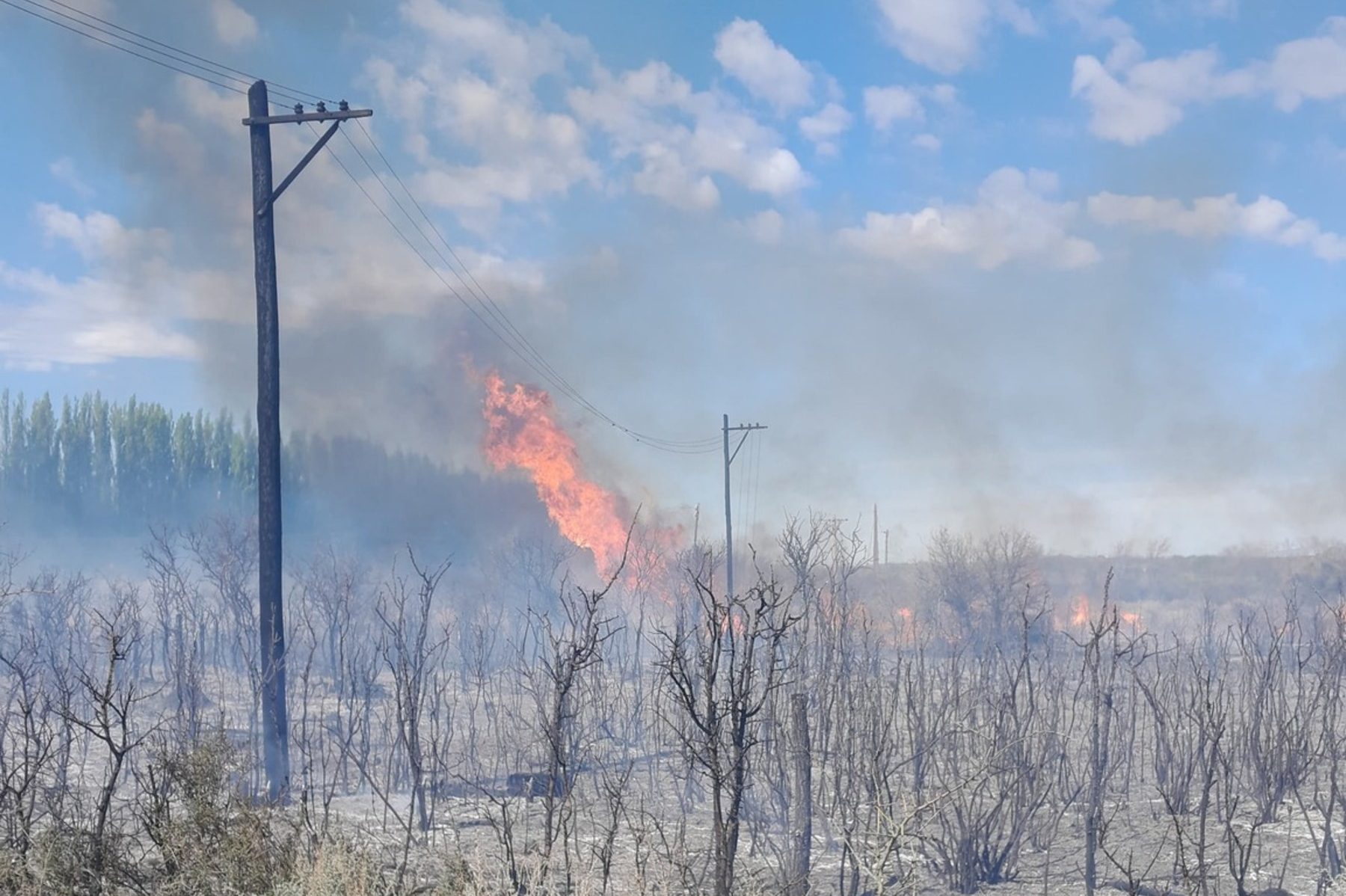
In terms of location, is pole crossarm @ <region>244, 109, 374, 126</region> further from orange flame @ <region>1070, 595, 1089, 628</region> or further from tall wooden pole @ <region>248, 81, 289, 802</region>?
orange flame @ <region>1070, 595, 1089, 628</region>

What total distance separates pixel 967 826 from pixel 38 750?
9944mm

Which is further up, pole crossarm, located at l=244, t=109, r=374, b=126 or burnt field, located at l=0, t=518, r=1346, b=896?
pole crossarm, located at l=244, t=109, r=374, b=126

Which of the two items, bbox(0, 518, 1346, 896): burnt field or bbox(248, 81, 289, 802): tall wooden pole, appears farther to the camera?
bbox(248, 81, 289, 802): tall wooden pole

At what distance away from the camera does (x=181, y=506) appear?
2689 inches

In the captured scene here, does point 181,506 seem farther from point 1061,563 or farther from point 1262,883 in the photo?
point 1262,883

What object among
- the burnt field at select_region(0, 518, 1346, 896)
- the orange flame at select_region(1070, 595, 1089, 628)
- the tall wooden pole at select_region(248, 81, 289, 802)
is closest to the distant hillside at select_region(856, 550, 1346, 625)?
the orange flame at select_region(1070, 595, 1089, 628)

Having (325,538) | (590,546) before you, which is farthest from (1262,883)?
(325,538)

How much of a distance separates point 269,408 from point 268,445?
428 mm

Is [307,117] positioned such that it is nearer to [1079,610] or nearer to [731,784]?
[731,784]

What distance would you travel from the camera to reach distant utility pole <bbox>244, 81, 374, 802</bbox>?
12.0 meters

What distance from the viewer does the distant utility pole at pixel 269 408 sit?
12.0m

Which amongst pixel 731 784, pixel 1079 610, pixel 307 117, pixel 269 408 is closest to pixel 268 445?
pixel 269 408

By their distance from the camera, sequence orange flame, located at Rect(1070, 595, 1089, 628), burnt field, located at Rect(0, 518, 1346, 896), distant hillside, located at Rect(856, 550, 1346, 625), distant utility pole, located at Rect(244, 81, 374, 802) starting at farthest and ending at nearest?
1. distant hillside, located at Rect(856, 550, 1346, 625)
2. orange flame, located at Rect(1070, 595, 1089, 628)
3. distant utility pole, located at Rect(244, 81, 374, 802)
4. burnt field, located at Rect(0, 518, 1346, 896)

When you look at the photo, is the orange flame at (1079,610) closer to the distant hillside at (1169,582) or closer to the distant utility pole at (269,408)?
the distant hillside at (1169,582)
